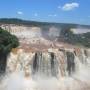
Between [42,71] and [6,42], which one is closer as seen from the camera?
[42,71]

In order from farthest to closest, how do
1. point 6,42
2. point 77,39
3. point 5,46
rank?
point 77,39, point 6,42, point 5,46

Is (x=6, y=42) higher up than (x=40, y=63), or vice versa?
(x=6, y=42)

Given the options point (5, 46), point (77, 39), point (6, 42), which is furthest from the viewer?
point (77, 39)

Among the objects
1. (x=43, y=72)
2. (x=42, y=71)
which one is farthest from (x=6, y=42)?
(x=43, y=72)

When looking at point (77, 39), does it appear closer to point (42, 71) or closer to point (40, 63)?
point (40, 63)

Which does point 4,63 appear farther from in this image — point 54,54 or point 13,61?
point 54,54

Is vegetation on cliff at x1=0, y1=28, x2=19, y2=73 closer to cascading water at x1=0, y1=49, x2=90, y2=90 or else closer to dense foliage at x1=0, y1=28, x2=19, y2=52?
dense foliage at x1=0, y1=28, x2=19, y2=52

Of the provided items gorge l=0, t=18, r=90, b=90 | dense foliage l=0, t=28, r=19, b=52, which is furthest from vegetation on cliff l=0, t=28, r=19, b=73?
gorge l=0, t=18, r=90, b=90

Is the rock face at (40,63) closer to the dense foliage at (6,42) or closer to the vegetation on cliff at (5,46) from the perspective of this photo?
the vegetation on cliff at (5,46)

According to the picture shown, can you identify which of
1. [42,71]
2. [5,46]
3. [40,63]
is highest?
[5,46]
